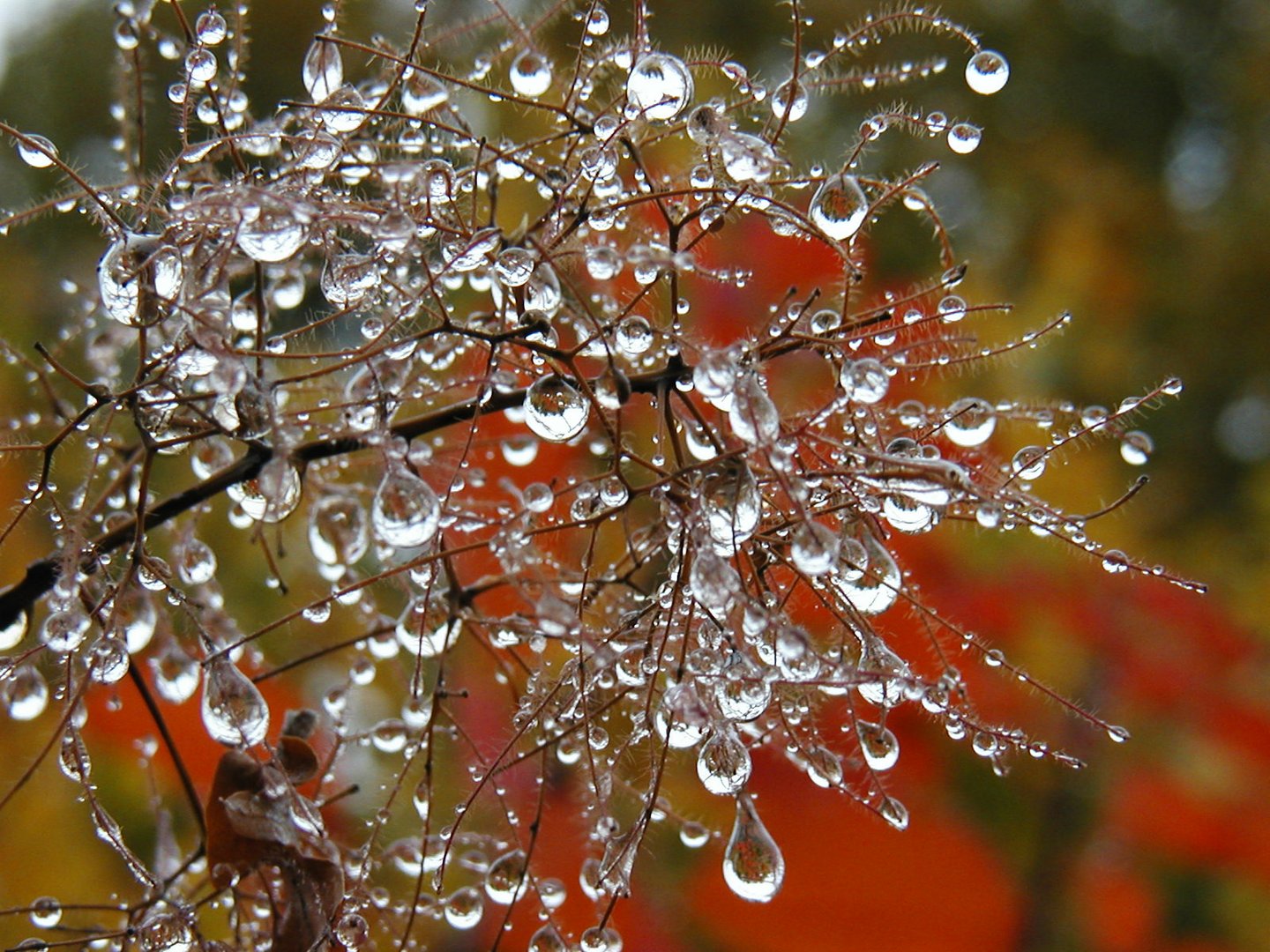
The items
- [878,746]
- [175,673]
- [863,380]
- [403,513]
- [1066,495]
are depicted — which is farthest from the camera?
[1066,495]

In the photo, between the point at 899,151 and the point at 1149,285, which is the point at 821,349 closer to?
the point at 899,151

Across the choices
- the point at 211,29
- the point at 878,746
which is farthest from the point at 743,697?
the point at 211,29

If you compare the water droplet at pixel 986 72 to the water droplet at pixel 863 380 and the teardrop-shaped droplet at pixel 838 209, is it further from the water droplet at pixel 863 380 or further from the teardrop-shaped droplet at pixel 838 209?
the water droplet at pixel 863 380

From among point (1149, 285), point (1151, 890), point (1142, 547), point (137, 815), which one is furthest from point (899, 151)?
point (137, 815)

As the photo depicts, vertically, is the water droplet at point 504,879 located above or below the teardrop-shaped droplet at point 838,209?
below

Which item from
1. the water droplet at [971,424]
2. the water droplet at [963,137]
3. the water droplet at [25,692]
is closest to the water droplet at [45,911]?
the water droplet at [25,692]

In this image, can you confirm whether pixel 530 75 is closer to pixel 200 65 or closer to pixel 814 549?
pixel 200 65
